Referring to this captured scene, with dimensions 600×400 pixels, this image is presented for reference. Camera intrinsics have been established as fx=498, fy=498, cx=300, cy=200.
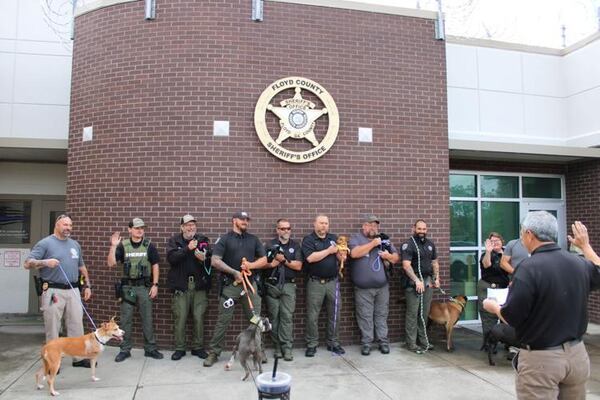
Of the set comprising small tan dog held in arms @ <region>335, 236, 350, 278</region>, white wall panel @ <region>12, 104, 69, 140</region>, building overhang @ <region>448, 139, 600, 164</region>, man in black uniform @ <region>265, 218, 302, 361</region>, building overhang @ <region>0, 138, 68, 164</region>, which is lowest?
man in black uniform @ <region>265, 218, 302, 361</region>

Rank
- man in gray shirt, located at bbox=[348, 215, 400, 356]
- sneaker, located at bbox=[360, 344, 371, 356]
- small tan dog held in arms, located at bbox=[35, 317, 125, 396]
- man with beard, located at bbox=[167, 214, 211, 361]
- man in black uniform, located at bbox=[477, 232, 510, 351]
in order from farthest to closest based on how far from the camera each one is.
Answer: man in black uniform, located at bbox=[477, 232, 510, 351] < man in gray shirt, located at bbox=[348, 215, 400, 356] < sneaker, located at bbox=[360, 344, 371, 356] < man with beard, located at bbox=[167, 214, 211, 361] < small tan dog held in arms, located at bbox=[35, 317, 125, 396]

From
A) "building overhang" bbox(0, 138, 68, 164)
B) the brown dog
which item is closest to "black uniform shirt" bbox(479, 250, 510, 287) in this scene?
the brown dog

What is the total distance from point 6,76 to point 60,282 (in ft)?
16.8

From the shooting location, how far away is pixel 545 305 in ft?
10.2

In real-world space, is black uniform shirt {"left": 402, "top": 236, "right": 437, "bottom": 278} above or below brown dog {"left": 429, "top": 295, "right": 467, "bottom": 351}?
above

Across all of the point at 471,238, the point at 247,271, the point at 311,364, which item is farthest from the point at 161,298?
the point at 471,238

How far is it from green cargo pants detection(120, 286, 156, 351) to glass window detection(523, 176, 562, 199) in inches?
297

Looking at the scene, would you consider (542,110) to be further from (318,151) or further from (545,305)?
(545,305)

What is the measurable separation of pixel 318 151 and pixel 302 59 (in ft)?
4.71

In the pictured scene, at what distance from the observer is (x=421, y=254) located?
7223 millimetres

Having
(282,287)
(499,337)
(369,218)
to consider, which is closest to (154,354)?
(282,287)

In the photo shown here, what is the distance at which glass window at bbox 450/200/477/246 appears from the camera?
951 centimetres

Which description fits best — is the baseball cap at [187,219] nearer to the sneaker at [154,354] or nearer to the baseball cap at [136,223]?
the baseball cap at [136,223]

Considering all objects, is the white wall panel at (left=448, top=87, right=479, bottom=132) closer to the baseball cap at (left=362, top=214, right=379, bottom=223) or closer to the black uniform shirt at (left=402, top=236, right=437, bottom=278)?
the black uniform shirt at (left=402, top=236, right=437, bottom=278)
